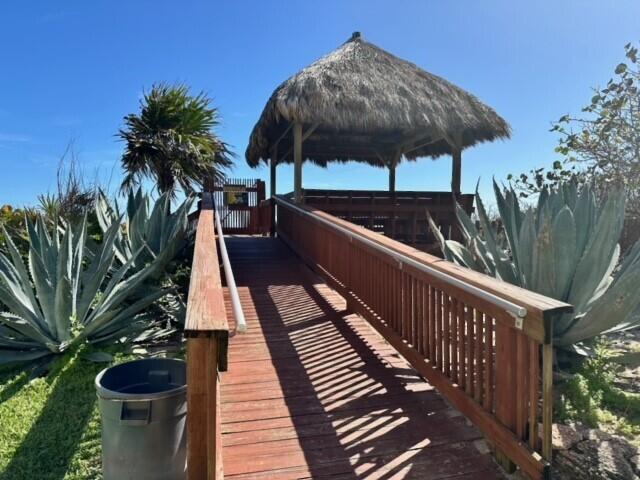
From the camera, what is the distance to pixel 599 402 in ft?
10.8

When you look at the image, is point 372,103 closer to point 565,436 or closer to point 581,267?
point 581,267

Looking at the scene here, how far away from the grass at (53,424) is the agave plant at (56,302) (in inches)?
9.4

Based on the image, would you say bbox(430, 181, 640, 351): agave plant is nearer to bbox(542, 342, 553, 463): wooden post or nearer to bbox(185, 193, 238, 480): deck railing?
bbox(542, 342, 553, 463): wooden post

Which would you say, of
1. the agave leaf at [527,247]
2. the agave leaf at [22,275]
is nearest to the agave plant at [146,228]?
the agave leaf at [22,275]

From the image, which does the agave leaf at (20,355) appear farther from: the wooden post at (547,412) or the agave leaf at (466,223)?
the wooden post at (547,412)

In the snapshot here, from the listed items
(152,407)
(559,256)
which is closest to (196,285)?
(152,407)

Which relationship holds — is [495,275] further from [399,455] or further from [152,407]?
[152,407]

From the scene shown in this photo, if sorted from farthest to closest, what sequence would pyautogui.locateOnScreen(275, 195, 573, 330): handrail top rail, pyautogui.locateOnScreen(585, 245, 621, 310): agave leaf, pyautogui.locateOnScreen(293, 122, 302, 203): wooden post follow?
1. pyautogui.locateOnScreen(293, 122, 302, 203): wooden post
2. pyautogui.locateOnScreen(585, 245, 621, 310): agave leaf
3. pyautogui.locateOnScreen(275, 195, 573, 330): handrail top rail

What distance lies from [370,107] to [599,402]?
6.83m

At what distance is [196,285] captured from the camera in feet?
8.33

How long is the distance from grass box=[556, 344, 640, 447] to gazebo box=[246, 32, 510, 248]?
6.27 m

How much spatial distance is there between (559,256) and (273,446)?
2327mm

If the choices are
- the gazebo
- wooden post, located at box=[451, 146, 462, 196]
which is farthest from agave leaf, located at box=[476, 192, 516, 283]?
wooden post, located at box=[451, 146, 462, 196]

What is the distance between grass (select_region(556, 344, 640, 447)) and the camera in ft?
9.91
